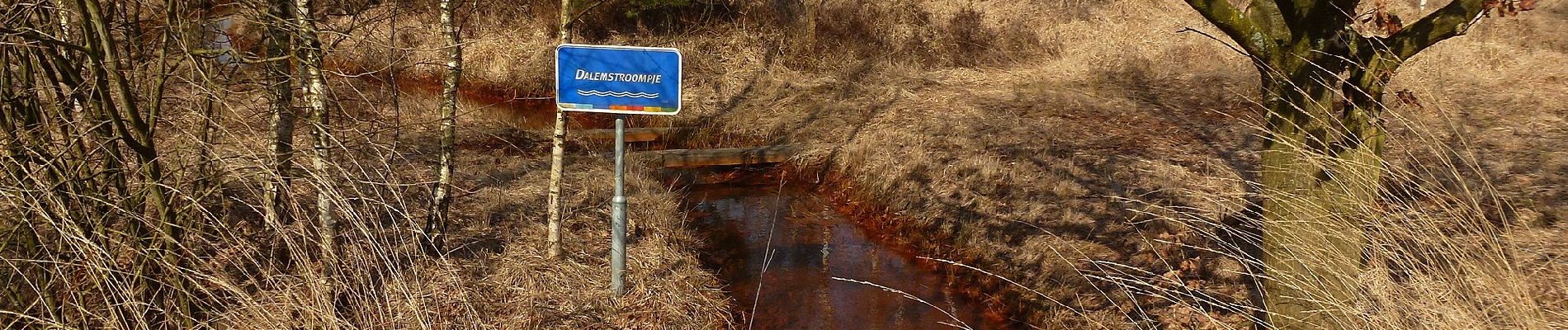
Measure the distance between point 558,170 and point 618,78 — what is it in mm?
996

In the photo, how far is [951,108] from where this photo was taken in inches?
406

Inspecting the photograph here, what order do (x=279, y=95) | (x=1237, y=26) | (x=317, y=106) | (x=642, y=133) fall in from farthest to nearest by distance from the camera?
(x=642, y=133) < (x=317, y=106) < (x=1237, y=26) < (x=279, y=95)

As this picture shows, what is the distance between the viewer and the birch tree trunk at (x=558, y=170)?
15.8 feet

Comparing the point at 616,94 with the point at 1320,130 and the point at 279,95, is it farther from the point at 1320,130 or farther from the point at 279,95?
the point at 1320,130

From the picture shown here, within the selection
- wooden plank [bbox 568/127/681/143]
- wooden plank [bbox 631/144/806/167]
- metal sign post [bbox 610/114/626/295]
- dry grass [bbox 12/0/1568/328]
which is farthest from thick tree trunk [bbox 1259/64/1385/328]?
wooden plank [bbox 568/127/681/143]

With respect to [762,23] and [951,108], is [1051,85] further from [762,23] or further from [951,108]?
[762,23]

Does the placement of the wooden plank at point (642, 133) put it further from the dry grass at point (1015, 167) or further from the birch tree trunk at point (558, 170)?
the birch tree trunk at point (558, 170)

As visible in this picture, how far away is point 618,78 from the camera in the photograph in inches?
172

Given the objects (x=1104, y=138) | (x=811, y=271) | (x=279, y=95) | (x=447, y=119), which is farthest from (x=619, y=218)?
(x=1104, y=138)

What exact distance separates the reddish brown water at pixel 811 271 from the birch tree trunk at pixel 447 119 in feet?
6.03

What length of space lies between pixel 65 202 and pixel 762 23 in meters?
11.2

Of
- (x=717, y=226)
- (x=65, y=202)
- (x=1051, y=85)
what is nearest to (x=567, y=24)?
(x=65, y=202)

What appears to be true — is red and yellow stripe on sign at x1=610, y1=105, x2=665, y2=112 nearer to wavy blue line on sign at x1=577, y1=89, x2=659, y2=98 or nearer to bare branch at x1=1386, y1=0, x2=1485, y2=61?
wavy blue line on sign at x1=577, y1=89, x2=659, y2=98

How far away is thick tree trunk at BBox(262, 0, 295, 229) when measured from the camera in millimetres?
3617
